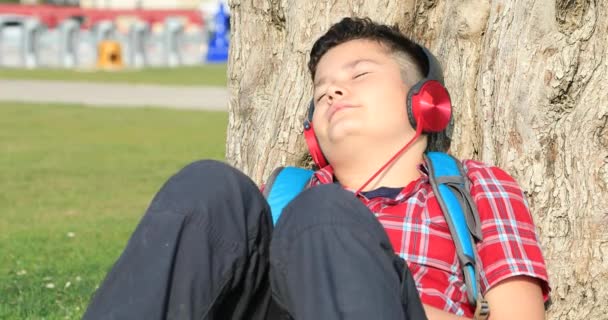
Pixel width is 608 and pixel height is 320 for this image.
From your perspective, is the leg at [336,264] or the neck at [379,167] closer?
the leg at [336,264]

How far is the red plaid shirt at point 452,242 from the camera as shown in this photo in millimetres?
3318

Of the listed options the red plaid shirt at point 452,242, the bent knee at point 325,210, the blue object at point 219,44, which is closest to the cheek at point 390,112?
the red plaid shirt at point 452,242

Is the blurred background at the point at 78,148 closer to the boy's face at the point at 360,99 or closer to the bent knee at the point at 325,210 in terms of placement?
the boy's face at the point at 360,99

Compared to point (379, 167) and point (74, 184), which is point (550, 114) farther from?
point (74, 184)

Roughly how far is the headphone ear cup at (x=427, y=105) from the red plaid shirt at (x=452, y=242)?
214 millimetres

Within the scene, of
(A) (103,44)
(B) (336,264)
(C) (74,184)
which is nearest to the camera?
(B) (336,264)

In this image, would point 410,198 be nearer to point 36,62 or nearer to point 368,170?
point 368,170

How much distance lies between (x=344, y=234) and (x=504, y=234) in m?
0.71

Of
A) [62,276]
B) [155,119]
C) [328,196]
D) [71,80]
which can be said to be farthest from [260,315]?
[71,80]

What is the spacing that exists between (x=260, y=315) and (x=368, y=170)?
64 centimetres

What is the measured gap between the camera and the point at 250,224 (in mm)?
3100

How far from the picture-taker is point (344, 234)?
111 inches

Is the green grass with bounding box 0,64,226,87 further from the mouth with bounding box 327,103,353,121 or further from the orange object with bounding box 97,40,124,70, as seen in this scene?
the mouth with bounding box 327,103,353,121

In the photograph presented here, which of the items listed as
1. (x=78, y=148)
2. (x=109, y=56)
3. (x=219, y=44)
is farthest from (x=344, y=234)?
(x=219, y=44)
